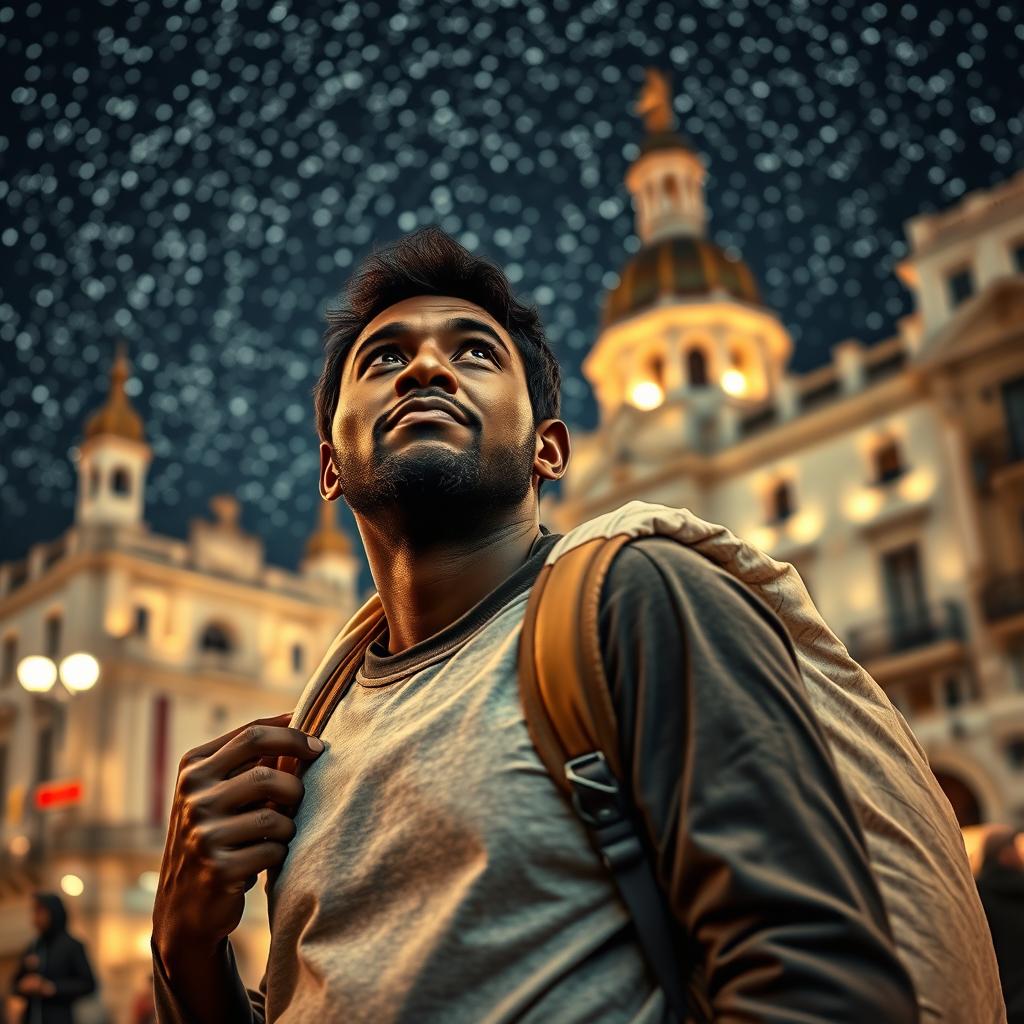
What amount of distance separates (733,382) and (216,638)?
17.9 m

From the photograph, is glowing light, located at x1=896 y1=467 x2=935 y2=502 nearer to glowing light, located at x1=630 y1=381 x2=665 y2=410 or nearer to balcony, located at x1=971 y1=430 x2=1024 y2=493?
balcony, located at x1=971 y1=430 x2=1024 y2=493

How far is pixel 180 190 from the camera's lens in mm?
50375

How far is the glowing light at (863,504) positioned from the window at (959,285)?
427 cm

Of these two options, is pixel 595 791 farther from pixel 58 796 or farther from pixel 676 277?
pixel 676 277

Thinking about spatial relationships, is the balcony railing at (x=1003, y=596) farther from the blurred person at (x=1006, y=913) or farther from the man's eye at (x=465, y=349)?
the man's eye at (x=465, y=349)

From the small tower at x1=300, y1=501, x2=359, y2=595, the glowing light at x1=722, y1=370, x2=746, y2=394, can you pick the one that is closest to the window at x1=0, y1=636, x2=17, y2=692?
the small tower at x1=300, y1=501, x2=359, y2=595

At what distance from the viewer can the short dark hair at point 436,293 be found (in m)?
2.31

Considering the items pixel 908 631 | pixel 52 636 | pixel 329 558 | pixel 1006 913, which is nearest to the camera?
pixel 1006 913

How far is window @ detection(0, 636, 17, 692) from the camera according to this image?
1603 inches

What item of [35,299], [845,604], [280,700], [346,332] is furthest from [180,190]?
[346,332]

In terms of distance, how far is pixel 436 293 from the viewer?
7.58ft

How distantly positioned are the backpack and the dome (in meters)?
35.7

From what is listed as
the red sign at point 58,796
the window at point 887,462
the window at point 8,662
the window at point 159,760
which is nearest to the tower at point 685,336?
the window at point 887,462

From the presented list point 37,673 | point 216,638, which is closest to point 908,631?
point 37,673
